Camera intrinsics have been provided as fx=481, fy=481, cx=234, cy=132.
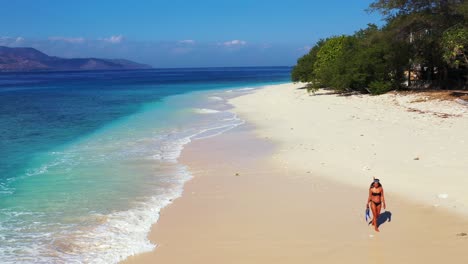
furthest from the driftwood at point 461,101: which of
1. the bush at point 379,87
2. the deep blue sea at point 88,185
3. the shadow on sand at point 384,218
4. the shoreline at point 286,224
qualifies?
the shadow on sand at point 384,218

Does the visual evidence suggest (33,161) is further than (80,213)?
Yes

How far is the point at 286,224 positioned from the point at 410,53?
25.3 metres

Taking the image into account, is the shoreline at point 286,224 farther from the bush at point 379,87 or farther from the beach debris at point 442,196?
the bush at point 379,87

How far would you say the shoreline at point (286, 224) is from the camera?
6.84 meters

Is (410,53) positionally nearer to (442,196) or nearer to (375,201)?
(442,196)

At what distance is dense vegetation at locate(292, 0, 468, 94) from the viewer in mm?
24938

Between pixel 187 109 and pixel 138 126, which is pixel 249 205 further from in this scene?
pixel 187 109

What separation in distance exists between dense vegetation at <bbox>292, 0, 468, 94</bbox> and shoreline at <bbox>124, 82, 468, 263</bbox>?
54.0ft

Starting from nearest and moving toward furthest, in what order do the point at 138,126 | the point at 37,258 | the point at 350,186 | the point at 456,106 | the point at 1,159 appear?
1. the point at 37,258
2. the point at 350,186
3. the point at 1,159
4. the point at 456,106
5. the point at 138,126

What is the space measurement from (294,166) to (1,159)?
9.83 m

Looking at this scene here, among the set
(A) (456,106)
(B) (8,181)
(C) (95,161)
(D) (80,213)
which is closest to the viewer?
(D) (80,213)

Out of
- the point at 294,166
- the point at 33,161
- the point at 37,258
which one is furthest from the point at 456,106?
the point at 37,258

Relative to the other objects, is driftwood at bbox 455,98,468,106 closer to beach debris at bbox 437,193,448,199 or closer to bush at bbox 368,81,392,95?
bush at bbox 368,81,392,95

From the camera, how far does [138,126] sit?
23672 mm
